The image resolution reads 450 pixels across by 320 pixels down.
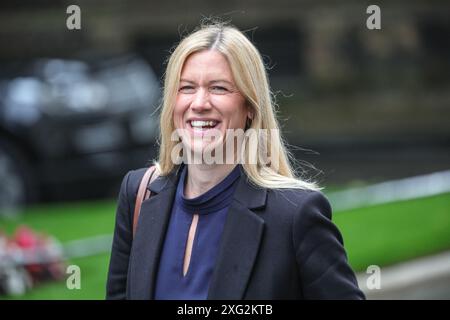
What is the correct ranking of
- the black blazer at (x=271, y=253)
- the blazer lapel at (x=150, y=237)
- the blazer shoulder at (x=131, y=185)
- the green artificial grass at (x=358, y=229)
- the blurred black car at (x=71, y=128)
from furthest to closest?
1. the blurred black car at (x=71, y=128)
2. the green artificial grass at (x=358, y=229)
3. the blazer shoulder at (x=131, y=185)
4. the blazer lapel at (x=150, y=237)
5. the black blazer at (x=271, y=253)

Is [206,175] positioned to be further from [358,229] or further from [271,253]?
[358,229]

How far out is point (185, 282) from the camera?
123 inches

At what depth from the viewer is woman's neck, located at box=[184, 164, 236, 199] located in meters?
3.26

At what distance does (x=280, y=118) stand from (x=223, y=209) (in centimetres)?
935

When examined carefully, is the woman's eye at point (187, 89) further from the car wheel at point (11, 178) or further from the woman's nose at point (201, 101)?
the car wheel at point (11, 178)

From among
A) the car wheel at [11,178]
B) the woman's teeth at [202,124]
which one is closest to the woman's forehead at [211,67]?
the woman's teeth at [202,124]

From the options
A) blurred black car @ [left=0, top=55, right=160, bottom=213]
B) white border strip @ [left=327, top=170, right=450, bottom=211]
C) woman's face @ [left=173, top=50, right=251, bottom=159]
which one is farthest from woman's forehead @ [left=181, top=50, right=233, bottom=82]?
blurred black car @ [left=0, top=55, right=160, bottom=213]

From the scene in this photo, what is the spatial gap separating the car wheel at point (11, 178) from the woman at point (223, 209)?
23.0 feet

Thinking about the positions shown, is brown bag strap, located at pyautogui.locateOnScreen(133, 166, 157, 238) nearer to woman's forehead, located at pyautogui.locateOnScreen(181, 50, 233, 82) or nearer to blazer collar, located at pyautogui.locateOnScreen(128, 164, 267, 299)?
blazer collar, located at pyautogui.locateOnScreen(128, 164, 267, 299)

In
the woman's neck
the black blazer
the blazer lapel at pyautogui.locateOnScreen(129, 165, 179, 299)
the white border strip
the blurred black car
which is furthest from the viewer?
the blurred black car

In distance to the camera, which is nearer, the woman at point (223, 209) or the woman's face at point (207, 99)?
the woman at point (223, 209)

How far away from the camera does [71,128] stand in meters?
10.5

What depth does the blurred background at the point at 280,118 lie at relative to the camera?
24.4 feet

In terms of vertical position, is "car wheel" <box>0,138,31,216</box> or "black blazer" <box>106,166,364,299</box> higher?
"black blazer" <box>106,166,364,299</box>
